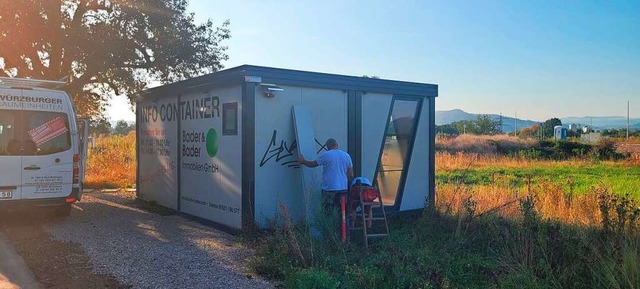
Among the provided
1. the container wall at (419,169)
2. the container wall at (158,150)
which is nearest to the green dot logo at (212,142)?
the container wall at (158,150)

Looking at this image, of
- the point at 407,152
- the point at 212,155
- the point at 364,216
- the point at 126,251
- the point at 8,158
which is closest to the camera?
the point at 126,251

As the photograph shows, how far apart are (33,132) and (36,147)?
0.28 metres

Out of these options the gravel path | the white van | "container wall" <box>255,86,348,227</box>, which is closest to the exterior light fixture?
"container wall" <box>255,86,348,227</box>

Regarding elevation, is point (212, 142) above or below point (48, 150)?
above

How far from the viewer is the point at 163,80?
1533 centimetres

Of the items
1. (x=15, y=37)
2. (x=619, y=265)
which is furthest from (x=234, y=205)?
(x=15, y=37)

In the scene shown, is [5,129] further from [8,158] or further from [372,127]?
[372,127]

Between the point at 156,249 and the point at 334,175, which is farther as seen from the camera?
the point at 334,175

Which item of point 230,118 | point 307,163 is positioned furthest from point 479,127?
point 307,163

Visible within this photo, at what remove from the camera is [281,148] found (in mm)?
9820

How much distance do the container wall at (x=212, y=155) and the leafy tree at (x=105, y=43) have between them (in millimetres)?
3509

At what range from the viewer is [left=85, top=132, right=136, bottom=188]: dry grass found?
18331 millimetres

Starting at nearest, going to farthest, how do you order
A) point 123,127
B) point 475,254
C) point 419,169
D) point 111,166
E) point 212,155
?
1. point 475,254
2. point 212,155
3. point 419,169
4. point 111,166
5. point 123,127

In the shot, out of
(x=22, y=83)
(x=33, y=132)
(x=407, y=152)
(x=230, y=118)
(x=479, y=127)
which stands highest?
(x=479, y=127)
